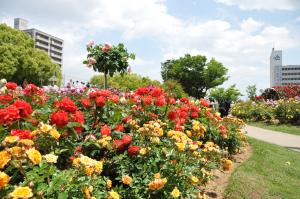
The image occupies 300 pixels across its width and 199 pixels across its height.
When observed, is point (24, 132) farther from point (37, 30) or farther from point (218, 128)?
point (37, 30)

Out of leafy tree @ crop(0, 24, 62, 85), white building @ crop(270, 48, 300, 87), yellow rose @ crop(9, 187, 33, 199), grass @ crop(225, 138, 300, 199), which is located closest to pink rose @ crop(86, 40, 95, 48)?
grass @ crop(225, 138, 300, 199)

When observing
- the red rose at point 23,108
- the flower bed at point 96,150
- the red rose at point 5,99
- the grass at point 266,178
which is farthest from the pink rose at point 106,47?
the red rose at point 23,108

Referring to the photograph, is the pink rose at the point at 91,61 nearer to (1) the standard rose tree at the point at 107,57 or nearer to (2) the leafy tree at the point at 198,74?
(1) the standard rose tree at the point at 107,57

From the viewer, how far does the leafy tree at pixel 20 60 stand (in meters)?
38.8

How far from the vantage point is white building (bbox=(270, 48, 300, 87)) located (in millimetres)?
175125

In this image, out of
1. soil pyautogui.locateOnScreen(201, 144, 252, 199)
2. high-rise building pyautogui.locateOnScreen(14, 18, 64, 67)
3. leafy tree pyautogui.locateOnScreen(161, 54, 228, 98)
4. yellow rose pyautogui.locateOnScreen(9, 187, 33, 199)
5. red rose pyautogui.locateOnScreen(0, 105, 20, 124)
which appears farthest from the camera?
high-rise building pyautogui.locateOnScreen(14, 18, 64, 67)

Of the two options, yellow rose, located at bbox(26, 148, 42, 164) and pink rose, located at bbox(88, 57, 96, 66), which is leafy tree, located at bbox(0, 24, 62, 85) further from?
yellow rose, located at bbox(26, 148, 42, 164)

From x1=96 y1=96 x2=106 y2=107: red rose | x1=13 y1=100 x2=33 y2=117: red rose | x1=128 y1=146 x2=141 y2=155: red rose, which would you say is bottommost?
x1=128 y1=146 x2=141 y2=155: red rose

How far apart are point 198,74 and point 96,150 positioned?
72674mm

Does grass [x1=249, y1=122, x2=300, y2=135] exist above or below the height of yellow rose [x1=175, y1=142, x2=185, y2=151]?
below

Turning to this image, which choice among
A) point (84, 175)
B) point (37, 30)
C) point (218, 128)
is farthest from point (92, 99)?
point (37, 30)

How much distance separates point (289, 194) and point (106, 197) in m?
4.15

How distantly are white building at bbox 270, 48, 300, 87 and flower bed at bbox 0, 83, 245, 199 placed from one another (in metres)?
179

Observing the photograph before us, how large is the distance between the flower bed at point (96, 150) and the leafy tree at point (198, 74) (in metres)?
70.2
